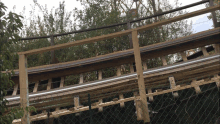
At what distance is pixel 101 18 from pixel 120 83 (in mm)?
4773

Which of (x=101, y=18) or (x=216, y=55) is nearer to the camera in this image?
(x=216, y=55)

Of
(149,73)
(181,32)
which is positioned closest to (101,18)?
(181,32)

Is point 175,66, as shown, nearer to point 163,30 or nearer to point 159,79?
point 159,79

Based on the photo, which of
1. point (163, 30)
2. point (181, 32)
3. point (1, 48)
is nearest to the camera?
point (1, 48)

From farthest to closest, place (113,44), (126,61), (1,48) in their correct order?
(113,44) < (126,61) < (1,48)

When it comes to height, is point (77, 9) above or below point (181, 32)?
above

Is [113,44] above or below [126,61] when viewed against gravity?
above

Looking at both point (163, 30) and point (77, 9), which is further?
point (77, 9)

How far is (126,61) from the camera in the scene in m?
6.02

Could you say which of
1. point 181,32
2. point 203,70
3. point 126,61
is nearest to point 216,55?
point 203,70

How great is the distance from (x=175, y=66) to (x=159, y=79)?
1.73 ft

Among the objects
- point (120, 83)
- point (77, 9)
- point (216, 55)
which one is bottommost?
point (120, 83)

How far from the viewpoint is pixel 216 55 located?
544 cm

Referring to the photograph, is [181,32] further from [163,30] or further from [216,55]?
[216,55]
